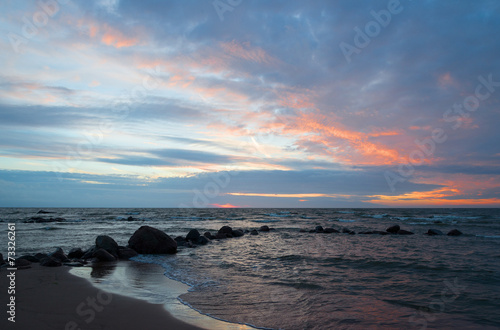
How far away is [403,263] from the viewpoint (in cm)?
1373

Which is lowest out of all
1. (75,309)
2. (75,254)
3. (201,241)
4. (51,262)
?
(201,241)

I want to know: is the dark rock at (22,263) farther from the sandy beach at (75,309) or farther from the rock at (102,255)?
the rock at (102,255)

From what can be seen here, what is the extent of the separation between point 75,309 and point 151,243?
36.0 ft

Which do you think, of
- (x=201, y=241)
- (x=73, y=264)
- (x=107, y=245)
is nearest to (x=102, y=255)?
(x=107, y=245)

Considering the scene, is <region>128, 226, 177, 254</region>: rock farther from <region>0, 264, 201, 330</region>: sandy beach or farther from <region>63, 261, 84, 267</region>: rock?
<region>0, 264, 201, 330</region>: sandy beach

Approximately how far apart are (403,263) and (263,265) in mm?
6686

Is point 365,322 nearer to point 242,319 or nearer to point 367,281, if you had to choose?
point 242,319

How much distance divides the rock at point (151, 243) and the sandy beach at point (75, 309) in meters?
7.79

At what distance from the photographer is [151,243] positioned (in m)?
17.6

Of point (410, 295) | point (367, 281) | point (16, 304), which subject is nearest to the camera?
point (16, 304)

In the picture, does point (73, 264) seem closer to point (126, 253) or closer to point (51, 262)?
point (51, 262)

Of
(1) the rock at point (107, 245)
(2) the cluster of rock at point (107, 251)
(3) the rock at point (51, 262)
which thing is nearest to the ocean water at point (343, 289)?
(1) the rock at point (107, 245)

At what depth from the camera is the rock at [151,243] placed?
57.4ft

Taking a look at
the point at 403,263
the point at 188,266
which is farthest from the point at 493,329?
the point at 188,266
